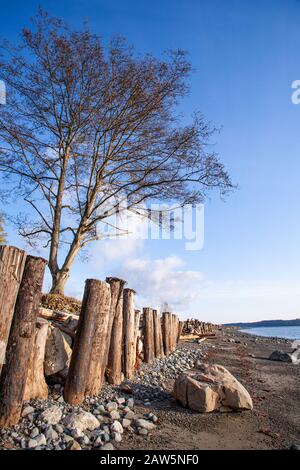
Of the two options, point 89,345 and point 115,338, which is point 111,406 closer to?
point 89,345

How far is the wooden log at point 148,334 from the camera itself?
8664 mm

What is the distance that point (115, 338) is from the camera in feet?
19.7

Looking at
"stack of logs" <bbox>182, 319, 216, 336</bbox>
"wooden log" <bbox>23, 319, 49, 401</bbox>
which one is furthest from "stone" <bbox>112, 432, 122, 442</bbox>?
"stack of logs" <bbox>182, 319, 216, 336</bbox>

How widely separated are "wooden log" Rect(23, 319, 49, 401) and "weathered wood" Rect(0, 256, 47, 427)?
1.62ft

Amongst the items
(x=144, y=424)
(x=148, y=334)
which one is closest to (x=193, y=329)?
(x=148, y=334)

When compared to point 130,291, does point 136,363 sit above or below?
below

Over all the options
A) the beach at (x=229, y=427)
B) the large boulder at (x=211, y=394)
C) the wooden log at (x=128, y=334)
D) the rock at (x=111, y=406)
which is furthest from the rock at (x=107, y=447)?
the wooden log at (x=128, y=334)

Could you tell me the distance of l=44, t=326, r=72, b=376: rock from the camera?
5.00m

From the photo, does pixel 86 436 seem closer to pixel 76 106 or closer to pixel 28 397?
pixel 28 397

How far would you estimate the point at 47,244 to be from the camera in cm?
1306

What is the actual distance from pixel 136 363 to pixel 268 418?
3.40 metres

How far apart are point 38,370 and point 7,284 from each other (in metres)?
1.56
